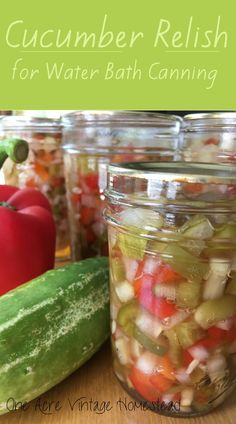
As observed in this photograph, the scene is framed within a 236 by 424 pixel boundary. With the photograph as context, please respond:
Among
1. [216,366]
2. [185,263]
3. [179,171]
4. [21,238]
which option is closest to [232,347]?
[216,366]

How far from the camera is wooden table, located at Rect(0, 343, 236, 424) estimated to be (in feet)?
1.75

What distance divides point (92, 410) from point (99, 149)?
1.60 feet

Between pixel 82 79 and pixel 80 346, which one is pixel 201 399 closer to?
pixel 80 346

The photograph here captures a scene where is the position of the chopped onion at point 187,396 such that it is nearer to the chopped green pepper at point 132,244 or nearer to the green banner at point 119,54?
the chopped green pepper at point 132,244

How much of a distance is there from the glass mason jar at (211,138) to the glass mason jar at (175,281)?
0.22 m

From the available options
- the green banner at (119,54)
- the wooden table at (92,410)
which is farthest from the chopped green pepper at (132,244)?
the green banner at (119,54)

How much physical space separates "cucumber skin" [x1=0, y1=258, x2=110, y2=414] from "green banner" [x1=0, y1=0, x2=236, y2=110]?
0.44 meters

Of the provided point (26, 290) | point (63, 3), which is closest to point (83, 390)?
point (26, 290)

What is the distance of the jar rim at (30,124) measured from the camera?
3.14ft

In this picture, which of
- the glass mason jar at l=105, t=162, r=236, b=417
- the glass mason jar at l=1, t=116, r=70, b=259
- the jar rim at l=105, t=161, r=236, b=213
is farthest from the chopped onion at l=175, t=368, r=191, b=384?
the glass mason jar at l=1, t=116, r=70, b=259

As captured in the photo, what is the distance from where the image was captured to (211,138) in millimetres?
791

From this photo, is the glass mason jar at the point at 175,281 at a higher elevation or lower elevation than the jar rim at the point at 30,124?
lower

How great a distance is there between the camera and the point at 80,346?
0.58 m

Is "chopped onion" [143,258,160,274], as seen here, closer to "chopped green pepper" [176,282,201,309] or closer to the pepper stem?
"chopped green pepper" [176,282,201,309]
